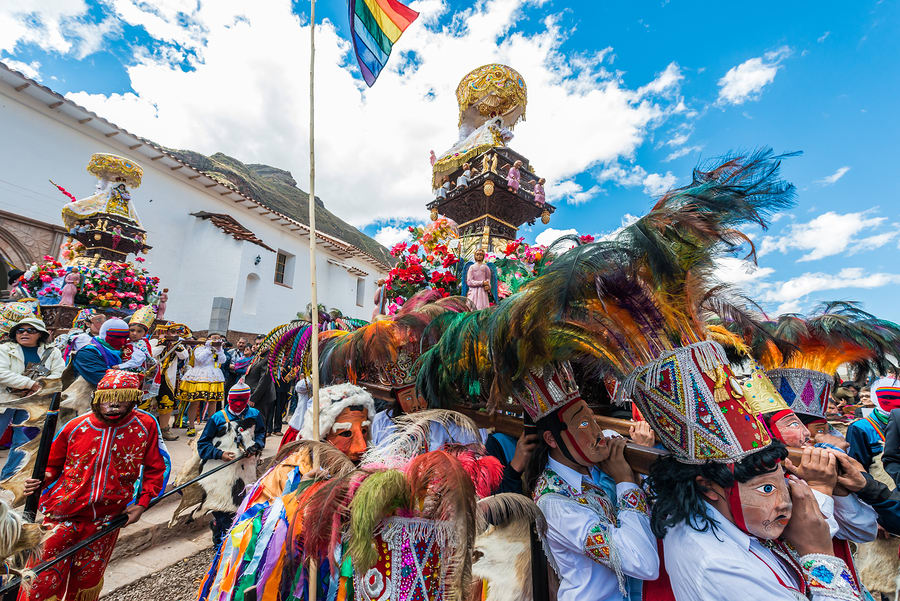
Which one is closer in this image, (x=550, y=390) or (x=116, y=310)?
(x=550, y=390)

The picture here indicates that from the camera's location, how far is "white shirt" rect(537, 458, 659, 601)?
1.49 metres

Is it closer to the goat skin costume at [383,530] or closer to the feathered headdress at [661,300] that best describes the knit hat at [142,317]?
the goat skin costume at [383,530]

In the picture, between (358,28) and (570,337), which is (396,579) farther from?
(358,28)

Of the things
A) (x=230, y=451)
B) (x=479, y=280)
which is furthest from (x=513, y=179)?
(x=230, y=451)

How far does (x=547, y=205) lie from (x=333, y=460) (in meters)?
6.74

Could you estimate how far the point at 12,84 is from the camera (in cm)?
1239

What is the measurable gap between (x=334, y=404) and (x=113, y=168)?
53.8 feet

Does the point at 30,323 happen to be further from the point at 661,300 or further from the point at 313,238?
the point at 661,300

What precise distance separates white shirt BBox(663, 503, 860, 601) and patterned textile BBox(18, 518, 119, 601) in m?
3.77

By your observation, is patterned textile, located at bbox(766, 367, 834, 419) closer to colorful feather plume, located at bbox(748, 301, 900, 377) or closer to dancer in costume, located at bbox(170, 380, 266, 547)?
colorful feather plume, located at bbox(748, 301, 900, 377)

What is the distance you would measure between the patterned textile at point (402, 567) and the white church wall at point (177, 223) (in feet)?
59.8

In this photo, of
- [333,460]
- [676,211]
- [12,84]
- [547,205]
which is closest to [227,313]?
[12,84]

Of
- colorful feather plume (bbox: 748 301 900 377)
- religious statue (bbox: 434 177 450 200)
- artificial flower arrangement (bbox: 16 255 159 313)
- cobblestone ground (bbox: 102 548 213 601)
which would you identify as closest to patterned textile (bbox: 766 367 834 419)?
colorful feather plume (bbox: 748 301 900 377)

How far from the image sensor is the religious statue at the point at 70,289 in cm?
944
